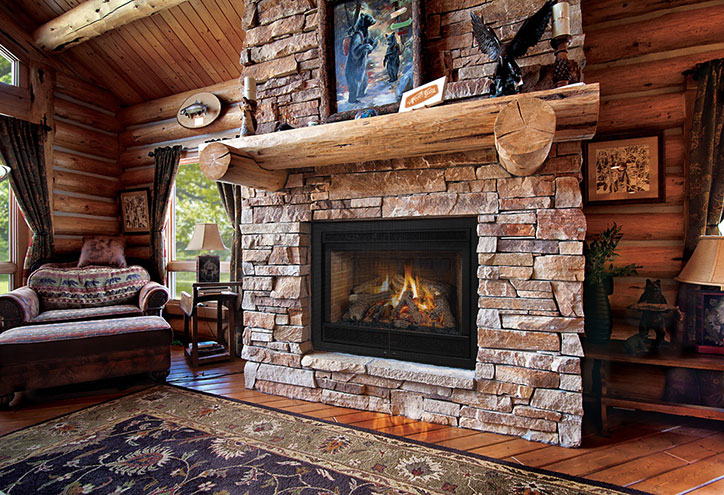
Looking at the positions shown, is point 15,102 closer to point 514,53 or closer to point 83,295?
point 83,295

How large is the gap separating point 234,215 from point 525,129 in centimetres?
308

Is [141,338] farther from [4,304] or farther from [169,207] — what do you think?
[169,207]

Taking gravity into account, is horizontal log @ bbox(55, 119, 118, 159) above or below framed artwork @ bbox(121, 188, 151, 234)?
above

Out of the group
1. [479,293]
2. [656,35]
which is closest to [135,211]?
[479,293]

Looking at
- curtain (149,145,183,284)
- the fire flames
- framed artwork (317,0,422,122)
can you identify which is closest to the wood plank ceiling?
curtain (149,145,183,284)

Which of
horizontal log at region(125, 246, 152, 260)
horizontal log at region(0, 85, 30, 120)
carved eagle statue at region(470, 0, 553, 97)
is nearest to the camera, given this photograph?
carved eagle statue at region(470, 0, 553, 97)

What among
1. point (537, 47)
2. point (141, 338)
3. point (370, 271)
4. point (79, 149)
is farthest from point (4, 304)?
point (537, 47)

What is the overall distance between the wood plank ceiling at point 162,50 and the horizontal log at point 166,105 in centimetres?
7

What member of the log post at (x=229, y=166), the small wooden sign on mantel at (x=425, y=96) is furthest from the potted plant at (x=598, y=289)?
the log post at (x=229, y=166)

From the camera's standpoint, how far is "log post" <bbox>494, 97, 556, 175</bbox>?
1591 mm

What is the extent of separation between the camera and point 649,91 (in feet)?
8.45

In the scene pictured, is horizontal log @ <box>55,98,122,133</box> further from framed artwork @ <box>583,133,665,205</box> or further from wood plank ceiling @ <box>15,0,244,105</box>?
framed artwork @ <box>583,133,665,205</box>

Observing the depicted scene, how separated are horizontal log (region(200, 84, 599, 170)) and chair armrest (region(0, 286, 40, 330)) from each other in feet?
7.62

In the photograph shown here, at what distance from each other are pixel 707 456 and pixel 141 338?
3530 mm
